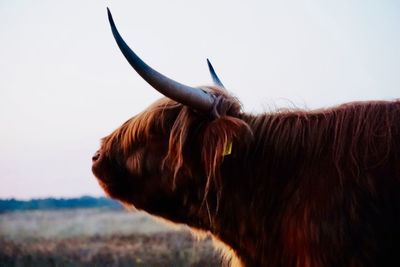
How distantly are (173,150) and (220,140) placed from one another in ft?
1.34

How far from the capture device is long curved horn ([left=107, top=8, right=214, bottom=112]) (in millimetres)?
3589

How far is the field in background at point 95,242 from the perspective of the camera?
37.3 feet

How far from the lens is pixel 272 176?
3891 mm

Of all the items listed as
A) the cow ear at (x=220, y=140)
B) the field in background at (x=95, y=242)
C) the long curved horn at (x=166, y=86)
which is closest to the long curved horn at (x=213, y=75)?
the long curved horn at (x=166, y=86)

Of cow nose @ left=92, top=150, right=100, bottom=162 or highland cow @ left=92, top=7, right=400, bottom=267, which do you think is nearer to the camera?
highland cow @ left=92, top=7, right=400, bottom=267

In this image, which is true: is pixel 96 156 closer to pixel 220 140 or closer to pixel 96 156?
pixel 96 156

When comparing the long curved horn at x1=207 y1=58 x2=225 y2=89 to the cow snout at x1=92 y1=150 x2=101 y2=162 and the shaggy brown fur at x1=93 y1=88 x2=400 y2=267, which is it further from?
the cow snout at x1=92 y1=150 x2=101 y2=162

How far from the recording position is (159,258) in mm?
11500

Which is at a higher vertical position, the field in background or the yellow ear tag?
the yellow ear tag

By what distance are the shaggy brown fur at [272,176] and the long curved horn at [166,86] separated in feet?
0.36

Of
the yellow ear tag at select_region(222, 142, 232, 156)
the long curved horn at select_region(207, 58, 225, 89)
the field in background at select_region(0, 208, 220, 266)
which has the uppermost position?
the long curved horn at select_region(207, 58, 225, 89)

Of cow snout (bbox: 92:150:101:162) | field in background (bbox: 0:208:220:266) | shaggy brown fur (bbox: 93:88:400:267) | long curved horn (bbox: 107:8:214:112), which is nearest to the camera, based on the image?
shaggy brown fur (bbox: 93:88:400:267)

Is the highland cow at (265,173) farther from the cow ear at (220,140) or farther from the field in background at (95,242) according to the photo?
the field in background at (95,242)

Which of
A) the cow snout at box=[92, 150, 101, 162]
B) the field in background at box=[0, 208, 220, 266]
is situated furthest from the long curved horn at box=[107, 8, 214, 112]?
the field in background at box=[0, 208, 220, 266]
